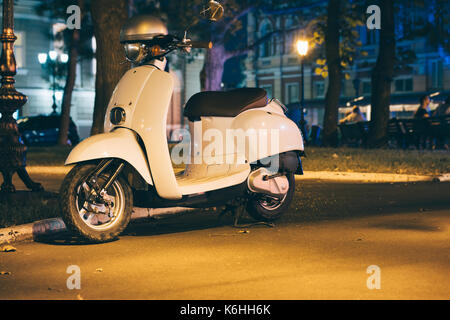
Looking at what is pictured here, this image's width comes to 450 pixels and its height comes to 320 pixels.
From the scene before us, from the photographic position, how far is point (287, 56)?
62625 millimetres

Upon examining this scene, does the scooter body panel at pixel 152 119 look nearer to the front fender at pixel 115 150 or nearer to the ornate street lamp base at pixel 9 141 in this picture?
the front fender at pixel 115 150

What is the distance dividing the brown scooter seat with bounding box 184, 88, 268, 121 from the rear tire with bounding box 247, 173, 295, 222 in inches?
34.5

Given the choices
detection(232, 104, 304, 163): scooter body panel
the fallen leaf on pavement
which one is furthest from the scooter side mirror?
the fallen leaf on pavement

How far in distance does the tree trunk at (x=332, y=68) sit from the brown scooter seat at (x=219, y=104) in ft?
61.3

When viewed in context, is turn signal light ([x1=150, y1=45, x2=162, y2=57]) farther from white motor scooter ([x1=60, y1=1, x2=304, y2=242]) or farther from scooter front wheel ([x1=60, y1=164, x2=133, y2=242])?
scooter front wheel ([x1=60, y1=164, x2=133, y2=242])

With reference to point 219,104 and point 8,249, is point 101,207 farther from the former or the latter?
point 219,104

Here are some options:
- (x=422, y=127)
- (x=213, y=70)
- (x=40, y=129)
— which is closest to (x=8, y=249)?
(x=422, y=127)

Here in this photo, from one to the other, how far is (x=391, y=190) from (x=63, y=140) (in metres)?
22.3

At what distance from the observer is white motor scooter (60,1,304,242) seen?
6.77 m

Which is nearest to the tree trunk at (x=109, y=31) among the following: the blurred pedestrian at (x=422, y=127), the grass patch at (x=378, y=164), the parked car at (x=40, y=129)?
the grass patch at (x=378, y=164)

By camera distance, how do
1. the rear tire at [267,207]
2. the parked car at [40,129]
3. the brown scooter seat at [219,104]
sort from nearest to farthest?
the brown scooter seat at [219,104]
the rear tire at [267,207]
the parked car at [40,129]

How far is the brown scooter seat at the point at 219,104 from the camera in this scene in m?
7.55

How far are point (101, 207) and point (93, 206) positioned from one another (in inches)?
3.1
